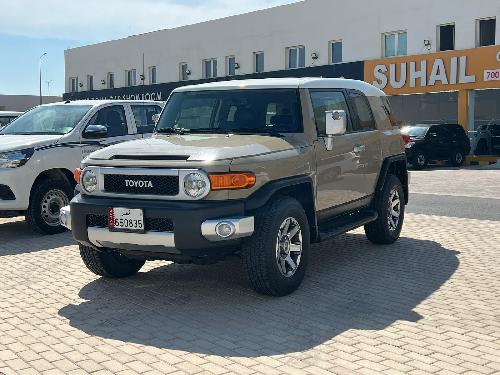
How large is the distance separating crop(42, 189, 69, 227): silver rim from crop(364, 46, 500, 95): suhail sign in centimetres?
2095

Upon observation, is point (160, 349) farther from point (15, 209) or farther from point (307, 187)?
point (15, 209)

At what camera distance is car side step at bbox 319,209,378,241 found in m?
6.65

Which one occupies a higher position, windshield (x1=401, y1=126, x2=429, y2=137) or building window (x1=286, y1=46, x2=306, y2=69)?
building window (x1=286, y1=46, x2=306, y2=69)

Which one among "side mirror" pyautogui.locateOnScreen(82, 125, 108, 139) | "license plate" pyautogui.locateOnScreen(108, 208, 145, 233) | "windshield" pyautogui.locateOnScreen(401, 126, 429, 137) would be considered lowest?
"license plate" pyautogui.locateOnScreen(108, 208, 145, 233)

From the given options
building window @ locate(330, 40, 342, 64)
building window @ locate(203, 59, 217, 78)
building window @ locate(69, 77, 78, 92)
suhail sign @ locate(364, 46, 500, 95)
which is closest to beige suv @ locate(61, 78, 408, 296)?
suhail sign @ locate(364, 46, 500, 95)

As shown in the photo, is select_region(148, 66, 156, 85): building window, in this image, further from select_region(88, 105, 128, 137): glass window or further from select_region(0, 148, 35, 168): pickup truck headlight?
select_region(0, 148, 35, 168): pickup truck headlight

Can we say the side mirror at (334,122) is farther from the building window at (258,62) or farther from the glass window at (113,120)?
the building window at (258,62)

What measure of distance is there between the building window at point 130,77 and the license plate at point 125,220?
127 feet

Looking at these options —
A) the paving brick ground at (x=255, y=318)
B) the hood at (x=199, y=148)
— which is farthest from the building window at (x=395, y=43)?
the hood at (x=199, y=148)

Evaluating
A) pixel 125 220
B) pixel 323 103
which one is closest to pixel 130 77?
pixel 323 103

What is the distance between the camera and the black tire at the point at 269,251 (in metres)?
5.56

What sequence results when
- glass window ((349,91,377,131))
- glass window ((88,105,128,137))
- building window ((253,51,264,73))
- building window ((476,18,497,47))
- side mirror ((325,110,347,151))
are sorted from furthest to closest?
1. building window ((253,51,264,73))
2. building window ((476,18,497,47))
3. glass window ((88,105,128,137))
4. glass window ((349,91,377,131))
5. side mirror ((325,110,347,151))

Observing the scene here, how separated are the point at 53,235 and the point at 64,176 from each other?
2.91ft

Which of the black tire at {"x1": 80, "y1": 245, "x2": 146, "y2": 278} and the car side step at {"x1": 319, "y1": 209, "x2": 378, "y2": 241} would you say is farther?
the car side step at {"x1": 319, "y1": 209, "x2": 378, "y2": 241}
